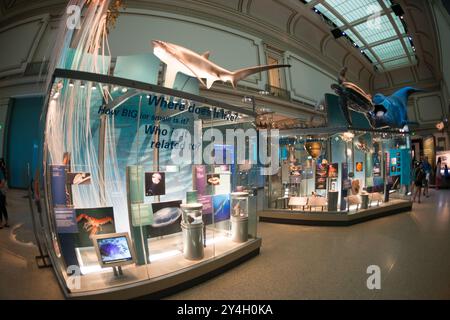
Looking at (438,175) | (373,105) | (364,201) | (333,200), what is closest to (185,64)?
(333,200)

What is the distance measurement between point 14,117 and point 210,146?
3.43 metres

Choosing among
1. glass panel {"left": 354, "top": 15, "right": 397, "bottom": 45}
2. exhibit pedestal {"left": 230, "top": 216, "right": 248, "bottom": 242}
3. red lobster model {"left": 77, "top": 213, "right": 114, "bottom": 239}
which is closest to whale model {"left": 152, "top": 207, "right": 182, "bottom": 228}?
red lobster model {"left": 77, "top": 213, "right": 114, "bottom": 239}

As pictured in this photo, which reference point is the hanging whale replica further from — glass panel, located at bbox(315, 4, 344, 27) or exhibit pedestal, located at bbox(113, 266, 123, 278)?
exhibit pedestal, located at bbox(113, 266, 123, 278)

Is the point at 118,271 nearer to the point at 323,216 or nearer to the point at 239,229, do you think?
the point at 239,229

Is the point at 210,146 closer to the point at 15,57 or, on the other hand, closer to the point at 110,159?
the point at 110,159

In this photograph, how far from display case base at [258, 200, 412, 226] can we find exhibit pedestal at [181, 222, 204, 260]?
12.7 ft

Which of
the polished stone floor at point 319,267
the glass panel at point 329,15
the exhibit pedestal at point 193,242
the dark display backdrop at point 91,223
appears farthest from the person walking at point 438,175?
the dark display backdrop at point 91,223

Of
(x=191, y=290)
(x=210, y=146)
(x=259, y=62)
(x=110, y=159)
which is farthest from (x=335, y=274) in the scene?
(x=259, y=62)

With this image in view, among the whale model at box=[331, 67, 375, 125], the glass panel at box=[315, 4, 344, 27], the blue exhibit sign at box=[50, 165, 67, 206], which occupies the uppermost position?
the glass panel at box=[315, 4, 344, 27]

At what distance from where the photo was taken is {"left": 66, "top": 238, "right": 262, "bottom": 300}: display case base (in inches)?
95.2

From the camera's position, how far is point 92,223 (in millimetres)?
2859

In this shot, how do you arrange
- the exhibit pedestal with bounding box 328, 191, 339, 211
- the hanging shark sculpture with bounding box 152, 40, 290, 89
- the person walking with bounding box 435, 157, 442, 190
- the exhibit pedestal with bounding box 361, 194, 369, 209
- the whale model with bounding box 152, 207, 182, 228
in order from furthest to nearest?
the person walking with bounding box 435, 157, 442, 190 < the exhibit pedestal with bounding box 361, 194, 369, 209 < the exhibit pedestal with bounding box 328, 191, 339, 211 < the hanging shark sculpture with bounding box 152, 40, 290, 89 < the whale model with bounding box 152, 207, 182, 228

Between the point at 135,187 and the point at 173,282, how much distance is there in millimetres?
1255

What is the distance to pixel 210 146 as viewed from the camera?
176 inches
